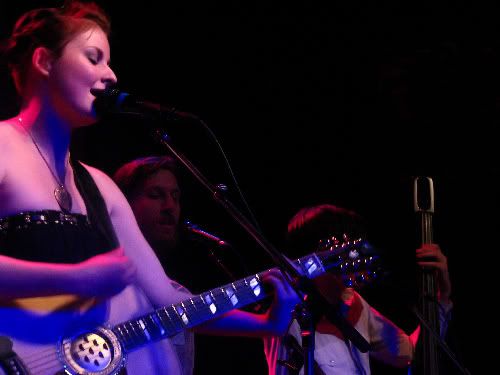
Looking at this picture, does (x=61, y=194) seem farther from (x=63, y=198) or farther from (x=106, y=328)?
(x=106, y=328)

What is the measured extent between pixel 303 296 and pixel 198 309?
15.9 inches

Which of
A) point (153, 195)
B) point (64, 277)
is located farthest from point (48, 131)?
point (153, 195)

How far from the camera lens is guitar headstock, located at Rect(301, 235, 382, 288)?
256 cm

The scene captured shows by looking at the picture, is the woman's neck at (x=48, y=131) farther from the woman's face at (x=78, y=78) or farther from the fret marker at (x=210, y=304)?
the fret marker at (x=210, y=304)

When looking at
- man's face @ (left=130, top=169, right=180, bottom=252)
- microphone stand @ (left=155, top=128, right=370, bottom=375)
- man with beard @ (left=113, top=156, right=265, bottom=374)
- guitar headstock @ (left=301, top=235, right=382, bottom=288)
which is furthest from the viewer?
man's face @ (left=130, top=169, right=180, bottom=252)

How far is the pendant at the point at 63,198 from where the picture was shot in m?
2.01

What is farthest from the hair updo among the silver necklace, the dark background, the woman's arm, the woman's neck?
the dark background

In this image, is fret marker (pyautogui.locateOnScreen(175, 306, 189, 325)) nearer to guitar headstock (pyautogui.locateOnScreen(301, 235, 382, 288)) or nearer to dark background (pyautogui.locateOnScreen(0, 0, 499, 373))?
guitar headstock (pyautogui.locateOnScreen(301, 235, 382, 288))

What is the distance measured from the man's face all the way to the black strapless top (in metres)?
1.14

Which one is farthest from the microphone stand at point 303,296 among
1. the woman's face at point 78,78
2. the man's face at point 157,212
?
the man's face at point 157,212

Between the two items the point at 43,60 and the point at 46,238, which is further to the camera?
the point at 43,60

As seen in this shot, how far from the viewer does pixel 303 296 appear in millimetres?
1934

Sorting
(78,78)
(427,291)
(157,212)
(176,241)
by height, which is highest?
(78,78)

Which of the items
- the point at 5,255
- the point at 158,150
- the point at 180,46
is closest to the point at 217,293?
the point at 5,255
